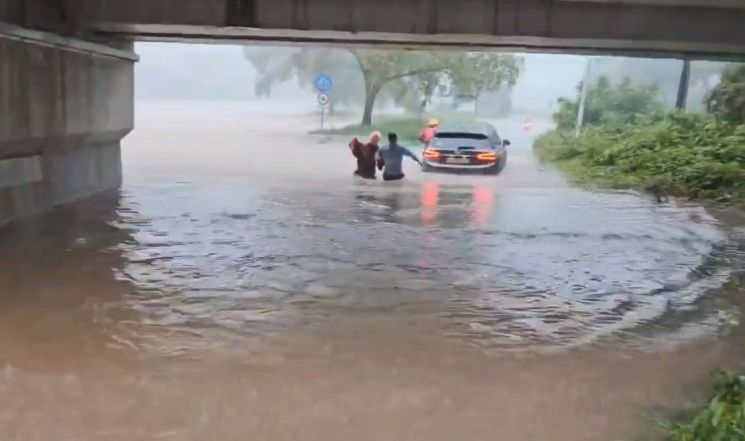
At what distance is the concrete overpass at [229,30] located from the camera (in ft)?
41.9

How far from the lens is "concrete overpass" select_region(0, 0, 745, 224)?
12758mm

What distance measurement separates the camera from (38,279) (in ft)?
30.3

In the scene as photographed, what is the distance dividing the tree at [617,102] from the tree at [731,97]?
6169 mm

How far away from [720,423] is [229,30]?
11.4 meters

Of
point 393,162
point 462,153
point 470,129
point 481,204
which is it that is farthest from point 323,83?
point 481,204

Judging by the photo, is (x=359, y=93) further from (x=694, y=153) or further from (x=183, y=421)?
(x=183, y=421)

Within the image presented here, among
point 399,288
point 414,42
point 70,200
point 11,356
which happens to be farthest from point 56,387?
point 414,42

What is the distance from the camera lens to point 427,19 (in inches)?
555

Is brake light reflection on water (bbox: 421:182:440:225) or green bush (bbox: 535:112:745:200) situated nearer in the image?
brake light reflection on water (bbox: 421:182:440:225)

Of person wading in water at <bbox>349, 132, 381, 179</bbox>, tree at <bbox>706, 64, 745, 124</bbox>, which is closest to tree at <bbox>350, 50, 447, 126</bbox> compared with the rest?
tree at <bbox>706, 64, 745, 124</bbox>

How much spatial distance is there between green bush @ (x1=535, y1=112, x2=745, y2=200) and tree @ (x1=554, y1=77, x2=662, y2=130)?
3.74 meters

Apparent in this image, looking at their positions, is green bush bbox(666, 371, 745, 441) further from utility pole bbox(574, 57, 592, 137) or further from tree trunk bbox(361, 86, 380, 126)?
tree trunk bbox(361, 86, 380, 126)

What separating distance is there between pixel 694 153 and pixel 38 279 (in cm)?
1831

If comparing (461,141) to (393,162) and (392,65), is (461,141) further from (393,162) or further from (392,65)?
(392,65)
